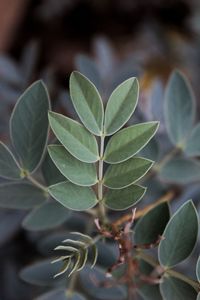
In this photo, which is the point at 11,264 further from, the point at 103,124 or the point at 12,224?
Result: the point at 103,124

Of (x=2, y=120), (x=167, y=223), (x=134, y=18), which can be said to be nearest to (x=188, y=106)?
(x=167, y=223)

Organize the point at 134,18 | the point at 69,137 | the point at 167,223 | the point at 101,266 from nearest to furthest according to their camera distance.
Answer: the point at 69,137 → the point at 167,223 → the point at 101,266 → the point at 134,18

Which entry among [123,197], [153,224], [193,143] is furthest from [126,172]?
[193,143]

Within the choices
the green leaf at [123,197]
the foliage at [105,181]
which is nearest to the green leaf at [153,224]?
the foliage at [105,181]

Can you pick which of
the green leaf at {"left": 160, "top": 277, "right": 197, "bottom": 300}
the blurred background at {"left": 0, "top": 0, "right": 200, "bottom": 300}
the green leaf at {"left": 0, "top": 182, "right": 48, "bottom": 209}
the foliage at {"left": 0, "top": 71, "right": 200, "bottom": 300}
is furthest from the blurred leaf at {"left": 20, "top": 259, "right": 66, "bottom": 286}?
the blurred background at {"left": 0, "top": 0, "right": 200, "bottom": 300}

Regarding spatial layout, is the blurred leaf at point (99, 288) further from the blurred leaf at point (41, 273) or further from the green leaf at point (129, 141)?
the green leaf at point (129, 141)

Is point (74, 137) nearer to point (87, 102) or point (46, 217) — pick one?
point (87, 102)

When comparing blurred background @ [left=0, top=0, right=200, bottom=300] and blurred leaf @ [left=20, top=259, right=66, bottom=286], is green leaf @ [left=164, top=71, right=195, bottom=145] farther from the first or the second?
blurred background @ [left=0, top=0, right=200, bottom=300]
